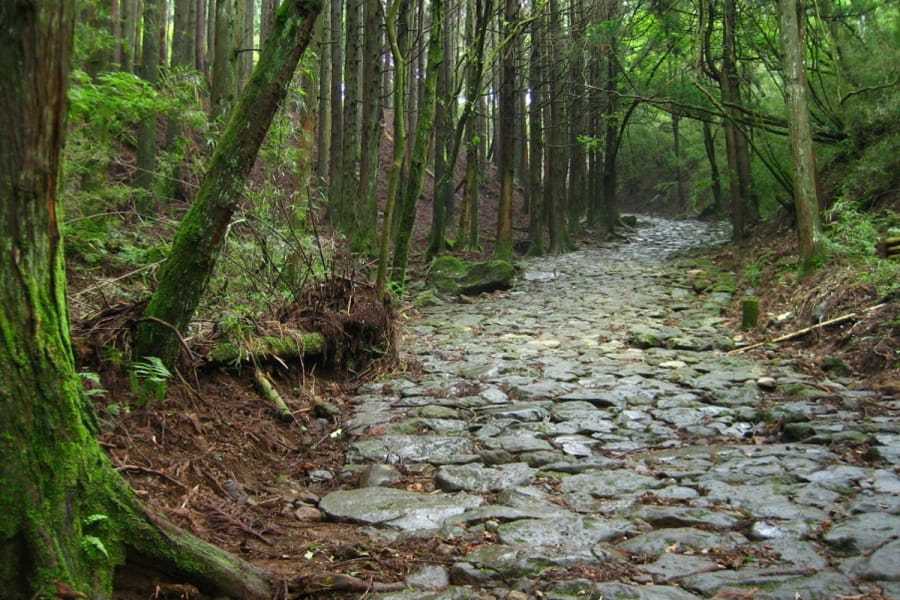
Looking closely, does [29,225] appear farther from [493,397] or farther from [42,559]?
[493,397]

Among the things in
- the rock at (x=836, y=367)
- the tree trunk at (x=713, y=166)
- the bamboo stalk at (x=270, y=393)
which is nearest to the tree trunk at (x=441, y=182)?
the tree trunk at (x=713, y=166)

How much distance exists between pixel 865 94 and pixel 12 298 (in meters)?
14.9

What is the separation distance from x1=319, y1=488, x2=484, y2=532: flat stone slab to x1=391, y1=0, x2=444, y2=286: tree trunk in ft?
20.2

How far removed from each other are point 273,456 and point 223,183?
1900 millimetres

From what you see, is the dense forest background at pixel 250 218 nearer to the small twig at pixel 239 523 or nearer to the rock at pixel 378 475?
the small twig at pixel 239 523

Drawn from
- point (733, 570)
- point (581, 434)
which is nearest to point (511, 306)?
point (581, 434)

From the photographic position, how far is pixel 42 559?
218cm

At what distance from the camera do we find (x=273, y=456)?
15.8 ft

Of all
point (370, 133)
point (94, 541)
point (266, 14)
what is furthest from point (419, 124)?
point (266, 14)

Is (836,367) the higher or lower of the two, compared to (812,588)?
higher

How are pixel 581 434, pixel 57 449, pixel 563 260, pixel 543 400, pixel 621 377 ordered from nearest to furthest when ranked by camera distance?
pixel 57 449, pixel 581 434, pixel 543 400, pixel 621 377, pixel 563 260

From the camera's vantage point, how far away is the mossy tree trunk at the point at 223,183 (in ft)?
13.4

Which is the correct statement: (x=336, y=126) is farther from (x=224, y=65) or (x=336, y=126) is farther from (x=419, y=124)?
(x=419, y=124)

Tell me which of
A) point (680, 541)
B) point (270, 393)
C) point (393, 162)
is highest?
point (393, 162)
